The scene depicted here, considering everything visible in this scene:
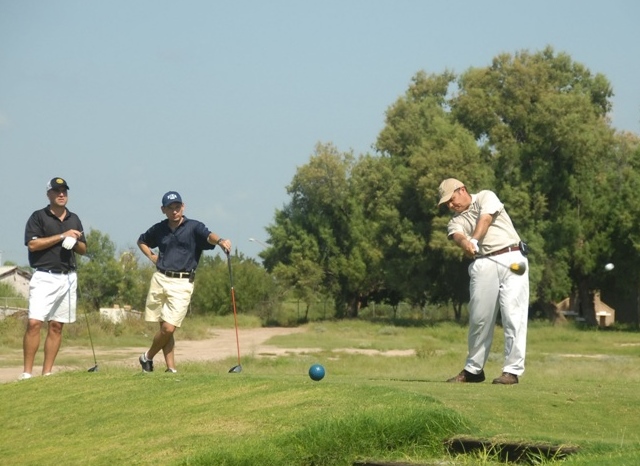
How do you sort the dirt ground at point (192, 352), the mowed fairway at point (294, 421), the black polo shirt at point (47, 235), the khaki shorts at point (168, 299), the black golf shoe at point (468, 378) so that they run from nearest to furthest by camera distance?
the mowed fairway at point (294, 421) → the black golf shoe at point (468, 378) → the khaki shorts at point (168, 299) → the black polo shirt at point (47, 235) → the dirt ground at point (192, 352)

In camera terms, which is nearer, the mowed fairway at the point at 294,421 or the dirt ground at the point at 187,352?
the mowed fairway at the point at 294,421

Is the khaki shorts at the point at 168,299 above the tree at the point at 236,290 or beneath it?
beneath

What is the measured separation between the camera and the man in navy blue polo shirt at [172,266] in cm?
1289

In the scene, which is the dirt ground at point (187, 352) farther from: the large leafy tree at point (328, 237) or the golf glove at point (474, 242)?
the large leafy tree at point (328, 237)

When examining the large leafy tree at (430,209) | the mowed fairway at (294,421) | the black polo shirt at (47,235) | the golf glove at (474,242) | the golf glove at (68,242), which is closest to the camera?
the mowed fairway at (294,421)

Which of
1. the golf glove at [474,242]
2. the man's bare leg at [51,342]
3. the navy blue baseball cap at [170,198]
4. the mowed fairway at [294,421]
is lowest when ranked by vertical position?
the mowed fairway at [294,421]

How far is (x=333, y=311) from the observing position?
239ft

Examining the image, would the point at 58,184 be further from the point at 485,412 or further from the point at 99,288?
the point at 99,288

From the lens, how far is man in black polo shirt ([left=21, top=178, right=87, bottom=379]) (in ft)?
42.8

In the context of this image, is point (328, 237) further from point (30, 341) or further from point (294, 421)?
point (294, 421)

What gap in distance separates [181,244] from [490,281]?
13.2 ft

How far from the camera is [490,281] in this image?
1075cm

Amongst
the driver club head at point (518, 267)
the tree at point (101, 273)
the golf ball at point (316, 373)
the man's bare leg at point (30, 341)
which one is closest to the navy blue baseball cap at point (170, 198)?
the man's bare leg at point (30, 341)

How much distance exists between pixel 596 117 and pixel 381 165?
12488 millimetres
